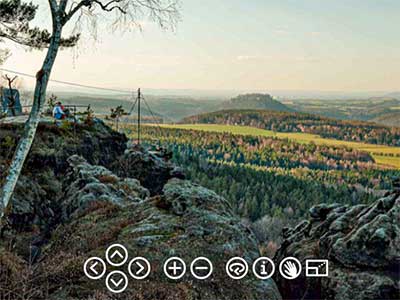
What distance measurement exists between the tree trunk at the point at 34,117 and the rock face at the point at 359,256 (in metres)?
8.99

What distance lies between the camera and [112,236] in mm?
→ 11812

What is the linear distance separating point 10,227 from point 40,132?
10.2 m

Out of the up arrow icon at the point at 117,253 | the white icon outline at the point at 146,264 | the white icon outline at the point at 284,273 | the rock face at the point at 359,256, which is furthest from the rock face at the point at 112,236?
the rock face at the point at 359,256

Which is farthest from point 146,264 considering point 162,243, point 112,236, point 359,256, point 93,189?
point 93,189

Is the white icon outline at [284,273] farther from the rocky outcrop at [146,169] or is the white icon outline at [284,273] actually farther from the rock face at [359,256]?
the rocky outcrop at [146,169]

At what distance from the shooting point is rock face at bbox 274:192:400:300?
37.6 feet

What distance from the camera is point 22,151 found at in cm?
959

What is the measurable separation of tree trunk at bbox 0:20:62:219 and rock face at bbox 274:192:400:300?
899cm

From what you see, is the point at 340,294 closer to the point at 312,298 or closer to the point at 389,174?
the point at 312,298

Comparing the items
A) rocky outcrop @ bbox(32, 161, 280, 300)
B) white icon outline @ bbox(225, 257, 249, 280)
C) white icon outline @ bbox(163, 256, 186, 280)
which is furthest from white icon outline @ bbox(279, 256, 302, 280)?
white icon outline @ bbox(163, 256, 186, 280)

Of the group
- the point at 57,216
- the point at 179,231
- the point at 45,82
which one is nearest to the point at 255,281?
the point at 179,231

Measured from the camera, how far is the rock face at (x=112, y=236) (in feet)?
28.7

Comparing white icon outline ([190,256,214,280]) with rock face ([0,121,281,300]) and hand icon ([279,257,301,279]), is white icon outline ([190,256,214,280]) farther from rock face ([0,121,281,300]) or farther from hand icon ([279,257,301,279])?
hand icon ([279,257,301,279])

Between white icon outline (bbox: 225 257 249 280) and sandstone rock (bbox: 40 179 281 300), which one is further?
white icon outline (bbox: 225 257 249 280)
